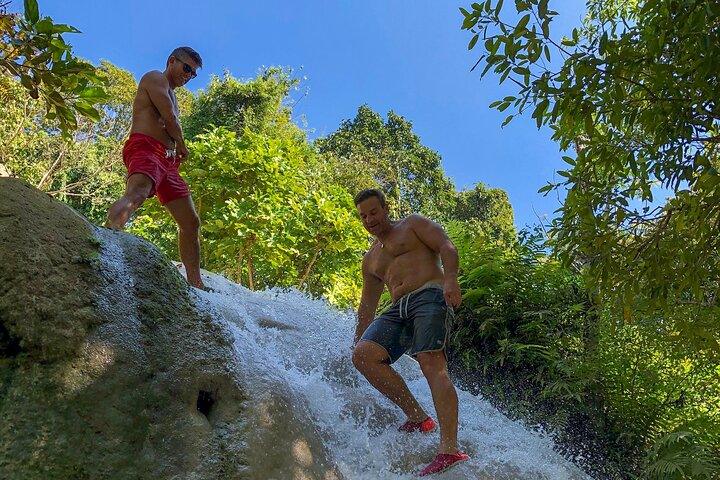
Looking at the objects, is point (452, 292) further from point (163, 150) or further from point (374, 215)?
point (163, 150)

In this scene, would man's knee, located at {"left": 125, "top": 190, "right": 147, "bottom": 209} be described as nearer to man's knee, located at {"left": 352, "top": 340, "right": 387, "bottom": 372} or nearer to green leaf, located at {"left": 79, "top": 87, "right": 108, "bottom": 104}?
green leaf, located at {"left": 79, "top": 87, "right": 108, "bottom": 104}

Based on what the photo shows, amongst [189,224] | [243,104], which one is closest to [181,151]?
[189,224]

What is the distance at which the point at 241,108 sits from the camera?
56.7ft

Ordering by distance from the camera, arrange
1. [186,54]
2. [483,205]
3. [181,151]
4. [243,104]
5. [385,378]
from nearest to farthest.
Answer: [385,378]
[181,151]
[186,54]
[243,104]
[483,205]

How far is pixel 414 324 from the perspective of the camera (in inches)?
144

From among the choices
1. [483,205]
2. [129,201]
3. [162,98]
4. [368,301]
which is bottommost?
[368,301]

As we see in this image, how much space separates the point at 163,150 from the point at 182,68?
0.67 m

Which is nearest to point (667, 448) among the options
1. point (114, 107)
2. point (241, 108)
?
point (241, 108)

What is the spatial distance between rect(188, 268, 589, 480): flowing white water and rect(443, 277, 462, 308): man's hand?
0.85 meters

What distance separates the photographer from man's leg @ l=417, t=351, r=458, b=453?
320 cm

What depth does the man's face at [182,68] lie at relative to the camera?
4.34 metres

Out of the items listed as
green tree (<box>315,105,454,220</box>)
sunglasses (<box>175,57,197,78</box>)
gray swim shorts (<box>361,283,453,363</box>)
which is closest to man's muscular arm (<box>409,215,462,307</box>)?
gray swim shorts (<box>361,283,453,363</box>)

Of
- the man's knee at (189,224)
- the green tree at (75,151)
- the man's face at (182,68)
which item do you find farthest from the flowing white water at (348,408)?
the green tree at (75,151)

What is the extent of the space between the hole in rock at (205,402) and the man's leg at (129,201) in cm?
133
